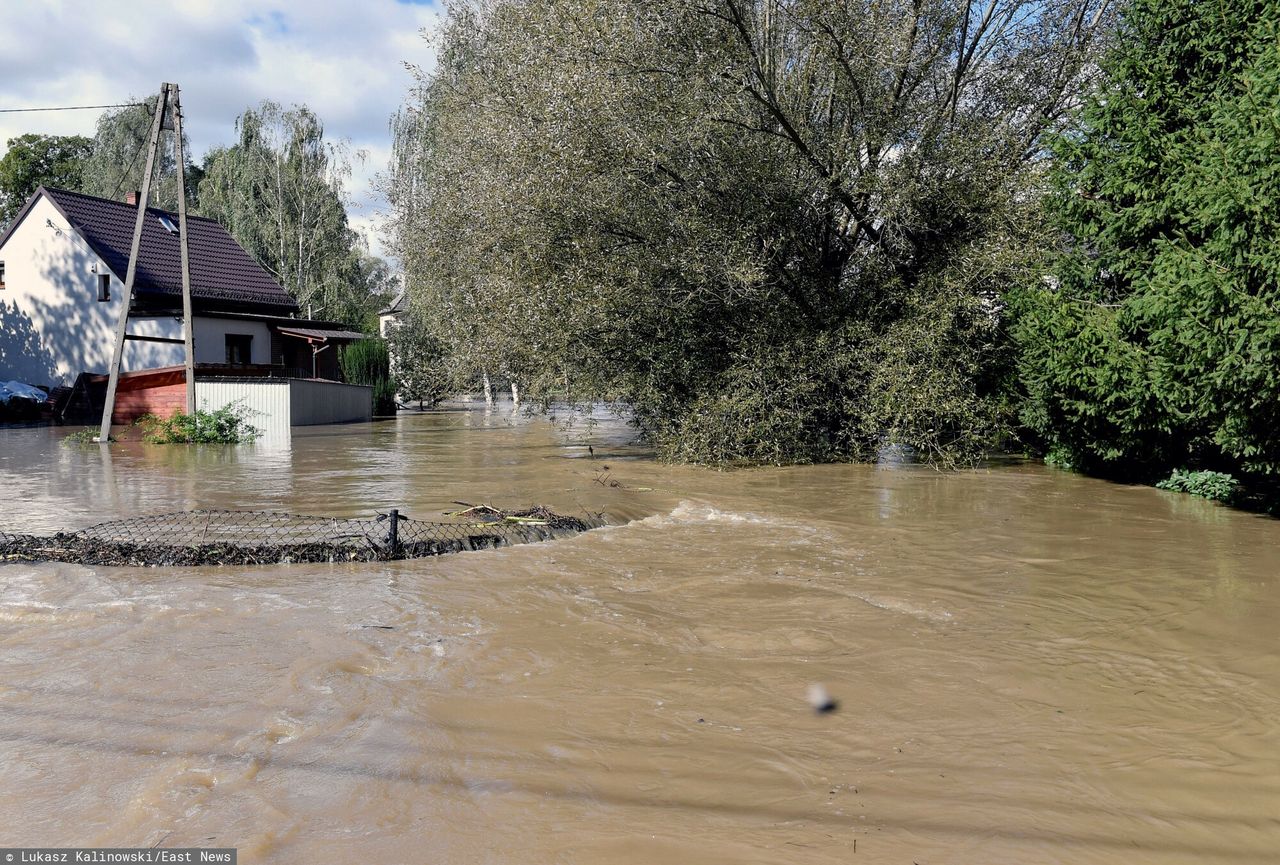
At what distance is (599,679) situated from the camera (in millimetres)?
5914

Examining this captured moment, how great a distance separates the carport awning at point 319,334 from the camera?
110 feet

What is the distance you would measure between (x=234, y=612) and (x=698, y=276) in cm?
1097

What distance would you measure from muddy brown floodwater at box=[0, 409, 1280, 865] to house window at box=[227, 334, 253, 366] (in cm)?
2653

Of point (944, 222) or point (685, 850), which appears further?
point (944, 222)

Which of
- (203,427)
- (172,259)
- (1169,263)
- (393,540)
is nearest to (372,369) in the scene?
(172,259)

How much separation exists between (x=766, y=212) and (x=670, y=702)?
513 inches

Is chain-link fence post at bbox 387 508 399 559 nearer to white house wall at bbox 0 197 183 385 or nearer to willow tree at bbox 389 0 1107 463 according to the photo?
willow tree at bbox 389 0 1107 463

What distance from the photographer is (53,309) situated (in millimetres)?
33750

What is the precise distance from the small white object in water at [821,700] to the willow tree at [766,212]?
11.1 m

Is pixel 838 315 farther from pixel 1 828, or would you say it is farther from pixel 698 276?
pixel 1 828

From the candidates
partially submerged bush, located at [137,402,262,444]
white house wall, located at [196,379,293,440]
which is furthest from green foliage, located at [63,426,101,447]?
white house wall, located at [196,379,293,440]

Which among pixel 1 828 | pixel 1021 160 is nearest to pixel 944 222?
pixel 1021 160

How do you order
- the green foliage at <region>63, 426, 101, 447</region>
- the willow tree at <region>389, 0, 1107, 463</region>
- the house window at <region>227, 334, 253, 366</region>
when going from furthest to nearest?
the house window at <region>227, 334, 253, 366</region> → the green foliage at <region>63, 426, 101, 447</region> → the willow tree at <region>389, 0, 1107, 463</region>

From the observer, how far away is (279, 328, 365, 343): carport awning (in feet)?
110
